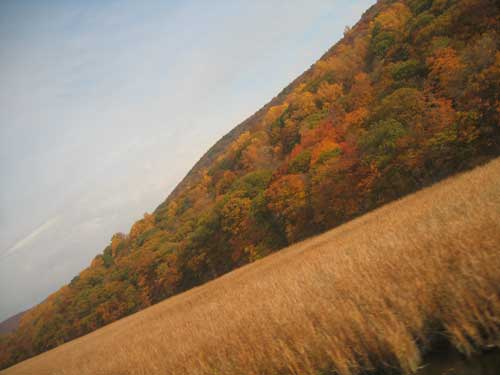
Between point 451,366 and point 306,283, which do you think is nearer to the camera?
point 451,366

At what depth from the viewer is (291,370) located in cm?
480

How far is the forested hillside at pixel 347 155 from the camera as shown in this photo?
115ft

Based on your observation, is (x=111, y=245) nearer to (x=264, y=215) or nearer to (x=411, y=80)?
(x=264, y=215)

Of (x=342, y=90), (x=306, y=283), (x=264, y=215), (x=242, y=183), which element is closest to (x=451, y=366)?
(x=306, y=283)

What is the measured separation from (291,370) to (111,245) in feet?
505

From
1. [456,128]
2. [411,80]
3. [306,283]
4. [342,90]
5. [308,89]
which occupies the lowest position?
[456,128]

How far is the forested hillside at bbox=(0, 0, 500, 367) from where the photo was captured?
35188 mm

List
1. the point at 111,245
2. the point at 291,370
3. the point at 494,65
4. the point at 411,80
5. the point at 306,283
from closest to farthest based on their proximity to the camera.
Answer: the point at 291,370
the point at 306,283
the point at 494,65
the point at 411,80
the point at 111,245

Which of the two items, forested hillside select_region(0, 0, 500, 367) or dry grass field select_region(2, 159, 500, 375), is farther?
forested hillside select_region(0, 0, 500, 367)

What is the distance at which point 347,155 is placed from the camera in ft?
152

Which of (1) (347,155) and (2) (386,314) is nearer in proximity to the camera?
(2) (386,314)

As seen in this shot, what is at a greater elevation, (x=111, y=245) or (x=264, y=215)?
(x=111, y=245)

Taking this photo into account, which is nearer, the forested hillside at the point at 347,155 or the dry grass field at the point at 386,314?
the dry grass field at the point at 386,314

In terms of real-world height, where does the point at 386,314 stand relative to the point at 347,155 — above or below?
above
